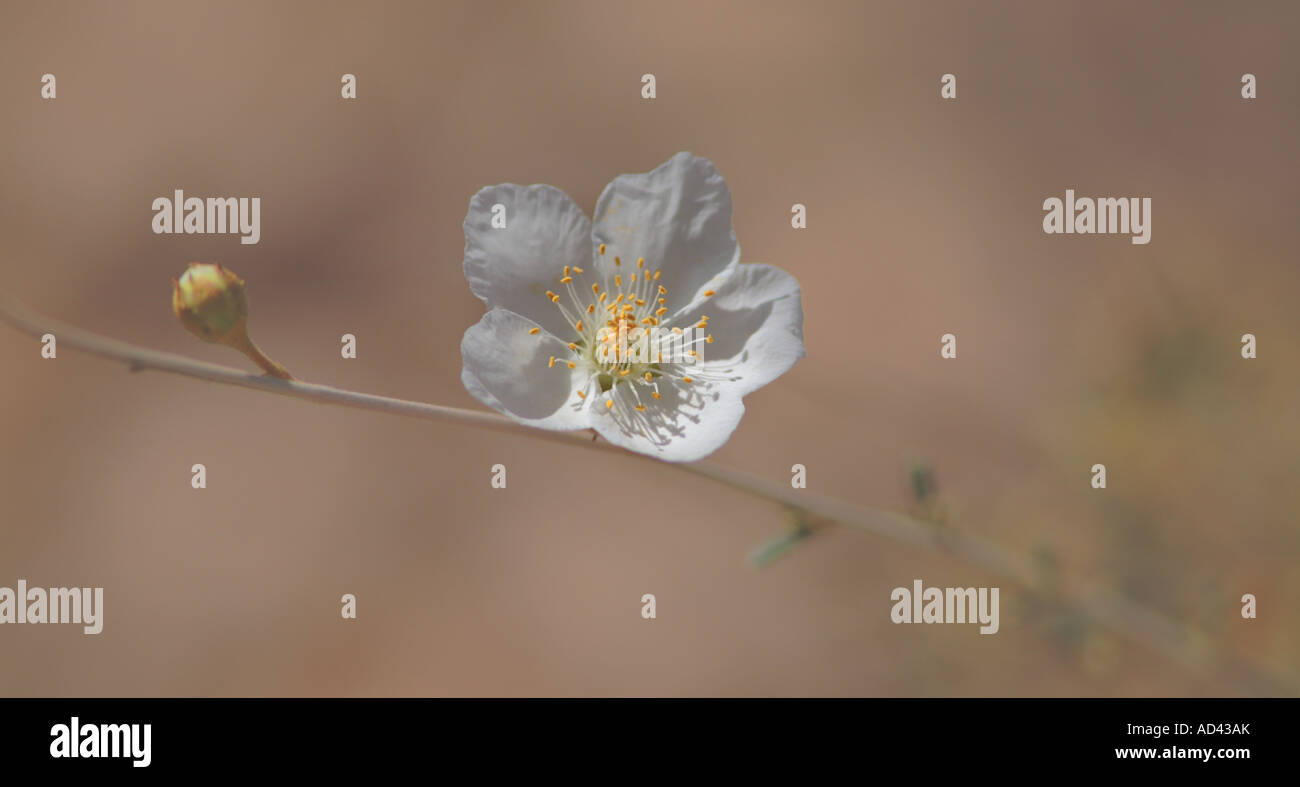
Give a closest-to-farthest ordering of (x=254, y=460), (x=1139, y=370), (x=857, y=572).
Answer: (x=1139, y=370) < (x=857, y=572) < (x=254, y=460)

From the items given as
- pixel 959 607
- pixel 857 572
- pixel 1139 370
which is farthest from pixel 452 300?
pixel 1139 370

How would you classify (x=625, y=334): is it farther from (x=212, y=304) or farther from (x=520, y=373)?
(x=212, y=304)

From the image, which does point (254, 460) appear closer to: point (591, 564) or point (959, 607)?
point (591, 564)

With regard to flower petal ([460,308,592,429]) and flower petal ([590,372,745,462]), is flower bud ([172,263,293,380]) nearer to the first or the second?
flower petal ([460,308,592,429])

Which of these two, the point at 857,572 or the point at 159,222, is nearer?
the point at 857,572

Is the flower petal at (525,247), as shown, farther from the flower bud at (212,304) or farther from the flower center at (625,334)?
the flower bud at (212,304)

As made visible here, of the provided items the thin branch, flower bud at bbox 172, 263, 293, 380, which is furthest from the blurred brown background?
flower bud at bbox 172, 263, 293, 380

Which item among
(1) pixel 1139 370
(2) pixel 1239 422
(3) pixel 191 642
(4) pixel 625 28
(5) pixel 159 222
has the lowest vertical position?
(3) pixel 191 642
